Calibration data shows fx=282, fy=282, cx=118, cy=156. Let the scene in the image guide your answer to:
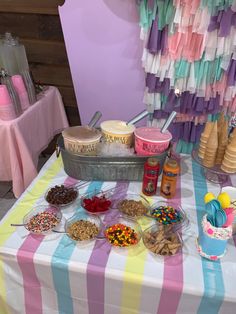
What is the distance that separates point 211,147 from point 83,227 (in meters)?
0.58

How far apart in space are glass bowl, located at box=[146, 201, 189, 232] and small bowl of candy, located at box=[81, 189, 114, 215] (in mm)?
151

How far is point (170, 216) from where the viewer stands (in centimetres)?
95

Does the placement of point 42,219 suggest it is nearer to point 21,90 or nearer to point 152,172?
point 152,172

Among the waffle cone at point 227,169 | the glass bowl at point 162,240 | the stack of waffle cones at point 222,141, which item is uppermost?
the stack of waffle cones at point 222,141

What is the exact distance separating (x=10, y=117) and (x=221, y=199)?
117 cm

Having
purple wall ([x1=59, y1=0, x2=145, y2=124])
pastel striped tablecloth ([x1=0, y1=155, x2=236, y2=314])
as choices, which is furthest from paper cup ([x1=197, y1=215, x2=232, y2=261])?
purple wall ([x1=59, y1=0, x2=145, y2=124])

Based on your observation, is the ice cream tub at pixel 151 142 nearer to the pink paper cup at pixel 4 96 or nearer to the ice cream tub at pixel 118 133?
the ice cream tub at pixel 118 133

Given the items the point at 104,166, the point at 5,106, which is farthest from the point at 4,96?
the point at 104,166

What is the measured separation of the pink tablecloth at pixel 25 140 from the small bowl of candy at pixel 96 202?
42cm

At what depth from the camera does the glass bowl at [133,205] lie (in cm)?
97

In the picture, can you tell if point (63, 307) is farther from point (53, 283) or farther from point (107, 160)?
point (107, 160)

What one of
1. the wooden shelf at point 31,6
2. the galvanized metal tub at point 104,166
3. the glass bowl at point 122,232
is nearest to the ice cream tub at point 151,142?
the galvanized metal tub at point 104,166

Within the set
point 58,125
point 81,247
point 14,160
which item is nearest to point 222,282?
point 81,247

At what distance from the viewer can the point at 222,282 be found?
0.78 m
